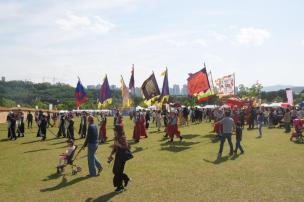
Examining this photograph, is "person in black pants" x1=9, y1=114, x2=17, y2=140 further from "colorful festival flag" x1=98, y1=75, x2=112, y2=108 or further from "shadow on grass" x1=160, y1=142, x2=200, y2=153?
"shadow on grass" x1=160, y1=142, x2=200, y2=153

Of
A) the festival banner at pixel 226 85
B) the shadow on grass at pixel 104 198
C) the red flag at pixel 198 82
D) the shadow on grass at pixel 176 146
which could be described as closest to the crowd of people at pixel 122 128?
the shadow on grass at pixel 104 198

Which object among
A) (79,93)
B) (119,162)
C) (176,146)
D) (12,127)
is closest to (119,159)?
(119,162)

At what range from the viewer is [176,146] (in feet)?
66.2

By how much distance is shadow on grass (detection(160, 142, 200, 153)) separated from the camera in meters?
19.0

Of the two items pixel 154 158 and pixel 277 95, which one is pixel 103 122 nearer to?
pixel 154 158

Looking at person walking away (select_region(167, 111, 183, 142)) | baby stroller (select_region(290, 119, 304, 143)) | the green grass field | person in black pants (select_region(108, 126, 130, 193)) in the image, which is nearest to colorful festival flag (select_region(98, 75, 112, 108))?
person walking away (select_region(167, 111, 183, 142))

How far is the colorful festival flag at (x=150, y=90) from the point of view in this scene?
89.0ft

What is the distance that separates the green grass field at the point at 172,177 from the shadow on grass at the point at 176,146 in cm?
17

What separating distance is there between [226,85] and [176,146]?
18.4 meters

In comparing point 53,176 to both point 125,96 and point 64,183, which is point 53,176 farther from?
point 125,96

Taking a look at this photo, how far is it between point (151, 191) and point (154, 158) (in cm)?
574

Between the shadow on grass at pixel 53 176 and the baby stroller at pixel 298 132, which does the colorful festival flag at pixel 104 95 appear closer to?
the baby stroller at pixel 298 132

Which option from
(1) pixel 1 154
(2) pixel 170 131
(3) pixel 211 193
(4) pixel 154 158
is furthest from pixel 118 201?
(2) pixel 170 131

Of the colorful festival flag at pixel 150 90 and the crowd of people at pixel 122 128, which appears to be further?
the colorful festival flag at pixel 150 90
